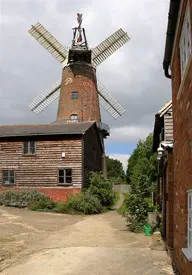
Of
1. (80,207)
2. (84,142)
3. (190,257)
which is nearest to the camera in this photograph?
(190,257)

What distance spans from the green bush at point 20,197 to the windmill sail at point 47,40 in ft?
56.9

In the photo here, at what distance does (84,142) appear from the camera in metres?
29.8

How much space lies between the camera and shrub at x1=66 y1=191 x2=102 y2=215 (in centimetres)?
2552

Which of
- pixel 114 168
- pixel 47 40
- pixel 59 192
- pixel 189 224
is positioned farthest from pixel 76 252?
pixel 114 168

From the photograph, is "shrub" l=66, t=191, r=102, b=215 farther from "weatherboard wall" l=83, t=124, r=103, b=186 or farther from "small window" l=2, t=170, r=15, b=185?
"small window" l=2, t=170, r=15, b=185

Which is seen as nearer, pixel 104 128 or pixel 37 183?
pixel 37 183

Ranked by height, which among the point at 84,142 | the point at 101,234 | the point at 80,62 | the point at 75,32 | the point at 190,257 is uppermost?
the point at 75,32

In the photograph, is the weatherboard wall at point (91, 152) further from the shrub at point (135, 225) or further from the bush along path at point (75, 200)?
the shrub at point (135, 225)

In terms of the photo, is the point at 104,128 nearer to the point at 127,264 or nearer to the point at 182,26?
the point at 127,264

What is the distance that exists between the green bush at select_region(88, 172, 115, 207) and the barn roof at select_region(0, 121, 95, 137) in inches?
158

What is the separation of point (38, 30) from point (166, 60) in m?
33.6

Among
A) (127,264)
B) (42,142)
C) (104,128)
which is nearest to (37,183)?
(42,142)

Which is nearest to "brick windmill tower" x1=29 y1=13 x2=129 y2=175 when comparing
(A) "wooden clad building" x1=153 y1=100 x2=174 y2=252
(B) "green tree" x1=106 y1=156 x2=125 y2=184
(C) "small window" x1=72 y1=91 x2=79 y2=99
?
(C) "small window" x1=72 y1=91 x2=79 y2=99

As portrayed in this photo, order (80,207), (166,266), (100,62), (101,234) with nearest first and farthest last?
(166,266), (101,234), (80,207), (100,62)
